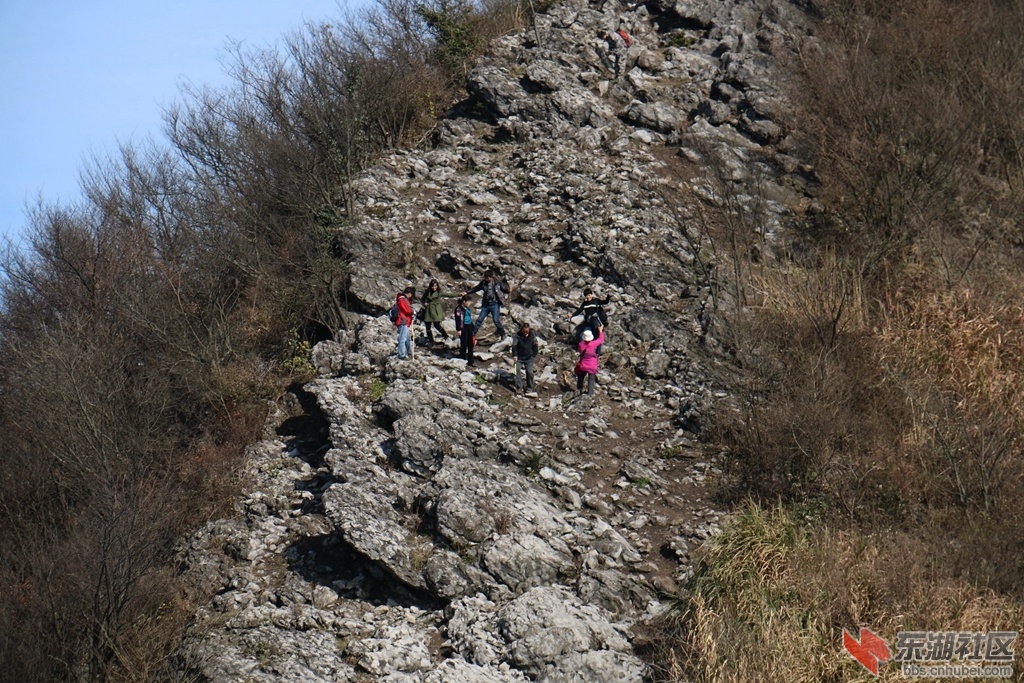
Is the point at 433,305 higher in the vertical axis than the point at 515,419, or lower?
higher

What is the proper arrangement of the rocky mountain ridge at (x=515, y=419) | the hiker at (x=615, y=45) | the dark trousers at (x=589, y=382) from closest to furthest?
1. the rocky mountain ridge at (x=515, y=419)
2. the dark trousers at (x=589, y=382)
3. the hiker at (x=615, y=45)

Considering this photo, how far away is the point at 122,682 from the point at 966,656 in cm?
979

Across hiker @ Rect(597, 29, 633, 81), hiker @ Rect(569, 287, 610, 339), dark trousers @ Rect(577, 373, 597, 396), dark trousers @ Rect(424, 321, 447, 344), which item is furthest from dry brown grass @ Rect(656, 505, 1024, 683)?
hiker @ Rect(597, 29, 633, 81)

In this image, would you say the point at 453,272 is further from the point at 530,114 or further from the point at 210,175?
the point at 210,175

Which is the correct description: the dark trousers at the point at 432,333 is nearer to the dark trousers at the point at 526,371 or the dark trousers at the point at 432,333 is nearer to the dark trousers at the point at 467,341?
the dark trousers at the point at 467,341

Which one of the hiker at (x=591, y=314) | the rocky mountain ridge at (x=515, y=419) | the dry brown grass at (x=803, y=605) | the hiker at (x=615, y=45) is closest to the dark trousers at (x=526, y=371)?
the rocky mountain ridge at (x=515, y=419)

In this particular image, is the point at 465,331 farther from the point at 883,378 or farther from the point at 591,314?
the point at 883,378

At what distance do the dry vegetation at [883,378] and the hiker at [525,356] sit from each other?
10.3 ft

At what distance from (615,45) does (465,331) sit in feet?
41.2

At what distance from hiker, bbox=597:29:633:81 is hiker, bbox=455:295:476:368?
36.5 feet

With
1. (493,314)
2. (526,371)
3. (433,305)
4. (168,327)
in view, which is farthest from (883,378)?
(168,327)

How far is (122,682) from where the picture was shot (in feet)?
38.8

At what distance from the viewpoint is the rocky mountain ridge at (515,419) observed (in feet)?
40.1

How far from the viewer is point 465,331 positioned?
16828 mm
